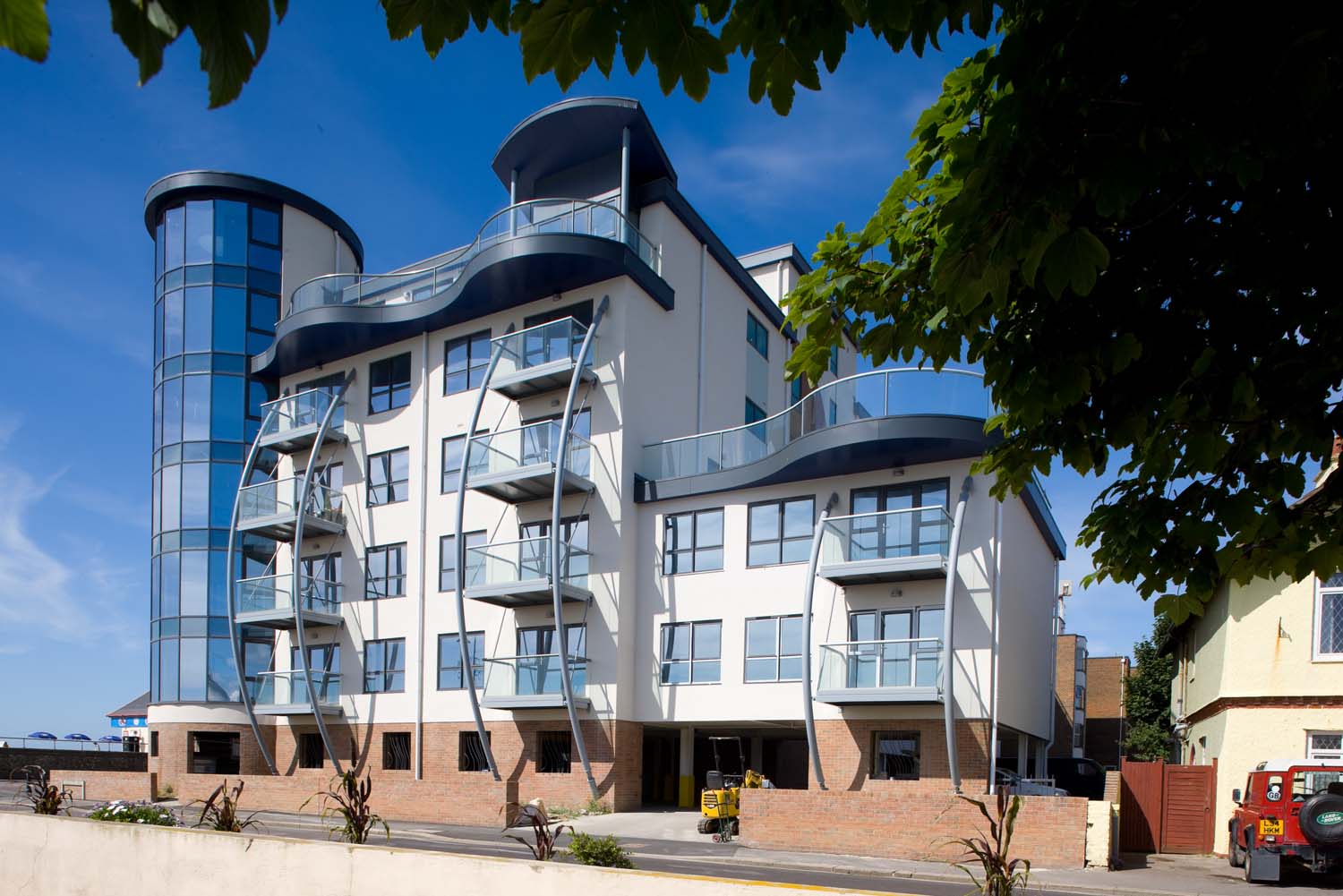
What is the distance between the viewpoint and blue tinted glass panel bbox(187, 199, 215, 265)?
134 ft

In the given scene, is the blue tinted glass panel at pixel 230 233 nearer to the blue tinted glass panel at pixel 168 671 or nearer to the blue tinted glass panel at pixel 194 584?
the blue tinted glass panel at pixel 194 584

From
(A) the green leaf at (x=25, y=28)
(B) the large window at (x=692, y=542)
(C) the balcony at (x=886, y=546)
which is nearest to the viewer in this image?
(A) the green leaf at (x=25, y=28)

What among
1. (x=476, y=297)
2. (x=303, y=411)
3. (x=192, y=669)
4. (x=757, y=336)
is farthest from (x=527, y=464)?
(x=192, y=669)

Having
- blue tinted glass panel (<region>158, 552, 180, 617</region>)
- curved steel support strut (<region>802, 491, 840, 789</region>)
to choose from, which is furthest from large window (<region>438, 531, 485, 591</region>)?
blue tinted glass panel (<region>158, 552, 180, 617</region>)

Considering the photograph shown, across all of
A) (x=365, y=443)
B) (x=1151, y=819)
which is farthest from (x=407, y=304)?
(x=1151, y=819)

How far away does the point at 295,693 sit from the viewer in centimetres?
3538

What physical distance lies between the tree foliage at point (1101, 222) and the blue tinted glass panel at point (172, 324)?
39.2 m

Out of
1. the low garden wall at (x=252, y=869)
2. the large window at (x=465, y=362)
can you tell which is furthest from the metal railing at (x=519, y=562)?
the low garden wall at (x=252, y=869)

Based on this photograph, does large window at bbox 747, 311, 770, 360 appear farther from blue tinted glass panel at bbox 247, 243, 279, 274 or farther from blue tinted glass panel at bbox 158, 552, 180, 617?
blue tinted glass panel at bbox 158, 552, 180, 617

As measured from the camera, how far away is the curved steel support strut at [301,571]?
33688 millimetres

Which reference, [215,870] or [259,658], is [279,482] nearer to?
[259,658]

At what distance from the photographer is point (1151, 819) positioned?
24.0 metres

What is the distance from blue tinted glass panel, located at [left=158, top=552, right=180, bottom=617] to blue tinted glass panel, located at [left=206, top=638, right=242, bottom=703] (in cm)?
211

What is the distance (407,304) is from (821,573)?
615 inches
